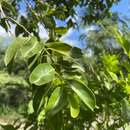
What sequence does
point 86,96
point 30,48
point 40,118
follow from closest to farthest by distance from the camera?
point 86,96, point 30,48, point 40,118

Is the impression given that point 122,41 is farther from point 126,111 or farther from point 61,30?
point 61,30

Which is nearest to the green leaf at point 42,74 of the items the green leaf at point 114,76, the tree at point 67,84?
the tree at point 67,84

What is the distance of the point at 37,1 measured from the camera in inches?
86.0

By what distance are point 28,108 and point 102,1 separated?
182 centimetres

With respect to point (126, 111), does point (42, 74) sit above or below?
above

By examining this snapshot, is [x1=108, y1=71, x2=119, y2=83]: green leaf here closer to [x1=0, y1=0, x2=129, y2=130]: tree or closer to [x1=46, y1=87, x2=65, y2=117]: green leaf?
[x1=0, y1=0, x2=129, y2=130]: tree

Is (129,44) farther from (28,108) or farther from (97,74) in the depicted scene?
(28,108)

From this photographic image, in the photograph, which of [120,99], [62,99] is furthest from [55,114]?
[120,99]

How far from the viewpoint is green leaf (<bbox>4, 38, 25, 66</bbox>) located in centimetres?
116

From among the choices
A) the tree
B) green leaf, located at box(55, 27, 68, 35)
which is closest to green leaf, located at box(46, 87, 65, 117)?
the tree

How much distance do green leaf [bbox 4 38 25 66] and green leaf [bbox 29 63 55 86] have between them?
9cm

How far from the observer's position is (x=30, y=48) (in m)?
1.15

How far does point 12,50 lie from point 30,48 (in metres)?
0.04

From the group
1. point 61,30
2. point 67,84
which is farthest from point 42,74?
point 61,30
